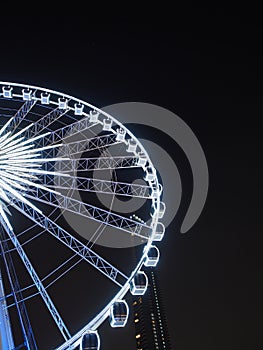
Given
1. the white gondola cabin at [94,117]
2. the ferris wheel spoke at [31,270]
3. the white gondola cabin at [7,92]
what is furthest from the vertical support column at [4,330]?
the white gondola cabin at [7,92]

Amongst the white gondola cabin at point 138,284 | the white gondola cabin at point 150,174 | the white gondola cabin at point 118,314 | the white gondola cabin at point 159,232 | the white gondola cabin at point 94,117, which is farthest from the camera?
the white gondola cabin at point 94,117

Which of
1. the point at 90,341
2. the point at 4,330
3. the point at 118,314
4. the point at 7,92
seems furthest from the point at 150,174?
the point at 4,330

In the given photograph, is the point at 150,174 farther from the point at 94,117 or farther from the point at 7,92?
the point at 7,92

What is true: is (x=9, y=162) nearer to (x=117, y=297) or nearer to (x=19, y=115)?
(x=19, y=115)

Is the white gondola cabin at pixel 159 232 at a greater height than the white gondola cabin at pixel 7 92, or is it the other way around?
the white gondola cabin at pixel 7 92

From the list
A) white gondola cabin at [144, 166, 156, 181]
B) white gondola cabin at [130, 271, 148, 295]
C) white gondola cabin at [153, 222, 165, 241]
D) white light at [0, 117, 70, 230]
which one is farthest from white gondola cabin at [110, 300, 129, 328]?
white gondola cabin at [144, 166, 156, 181]

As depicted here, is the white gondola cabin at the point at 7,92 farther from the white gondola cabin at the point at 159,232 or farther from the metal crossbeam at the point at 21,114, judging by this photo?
the white gondola cabin at the point at 159,232

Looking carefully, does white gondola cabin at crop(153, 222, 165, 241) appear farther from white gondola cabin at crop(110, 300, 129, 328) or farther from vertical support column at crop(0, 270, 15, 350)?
vertical support column at crop(0, 270, 15, 350)

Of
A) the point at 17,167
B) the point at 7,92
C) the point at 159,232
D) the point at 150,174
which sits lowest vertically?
the point at 159,232

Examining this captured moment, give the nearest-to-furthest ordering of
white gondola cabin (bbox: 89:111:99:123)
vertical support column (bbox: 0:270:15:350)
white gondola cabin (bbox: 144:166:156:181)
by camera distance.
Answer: vertical support column (bbox: 0:270:15:350) → white gondola cabin (bbox: 144:166:156:181) → white gondola cabin (bbox: 89:111:99:123)

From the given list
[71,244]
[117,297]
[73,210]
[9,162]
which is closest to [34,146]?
[9,162]

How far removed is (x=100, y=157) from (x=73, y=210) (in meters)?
2.53

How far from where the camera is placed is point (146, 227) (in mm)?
14625

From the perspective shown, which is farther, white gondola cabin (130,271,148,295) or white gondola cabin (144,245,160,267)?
white gondola cabin (144,245,160,267)
